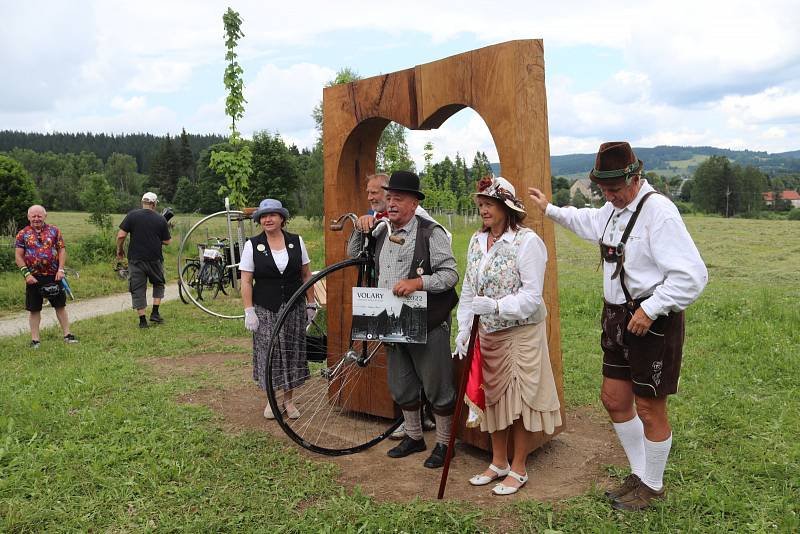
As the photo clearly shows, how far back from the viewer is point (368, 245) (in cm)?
434

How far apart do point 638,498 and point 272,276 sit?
2.93 m

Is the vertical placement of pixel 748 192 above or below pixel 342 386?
above

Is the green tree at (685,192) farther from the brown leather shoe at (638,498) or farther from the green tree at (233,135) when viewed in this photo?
the brown leather shoe at (638,498)

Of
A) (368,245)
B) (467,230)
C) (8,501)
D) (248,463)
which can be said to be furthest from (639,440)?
(467,230)

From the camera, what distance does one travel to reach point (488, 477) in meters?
3.80

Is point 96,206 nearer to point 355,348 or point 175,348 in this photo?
point 175,348

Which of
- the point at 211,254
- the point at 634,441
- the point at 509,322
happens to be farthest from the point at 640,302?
the point at 211,254

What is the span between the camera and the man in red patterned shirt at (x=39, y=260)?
7.56m

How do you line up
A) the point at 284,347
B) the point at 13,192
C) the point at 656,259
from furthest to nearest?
the point at 13,192 → the point at 284,347 → the point at 656,259

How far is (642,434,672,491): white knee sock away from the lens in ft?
11.0

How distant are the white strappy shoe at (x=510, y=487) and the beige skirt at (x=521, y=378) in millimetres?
312

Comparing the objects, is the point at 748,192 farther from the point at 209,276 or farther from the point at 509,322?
the point at 509,322

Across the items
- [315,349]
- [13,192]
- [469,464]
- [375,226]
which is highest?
[13,192]

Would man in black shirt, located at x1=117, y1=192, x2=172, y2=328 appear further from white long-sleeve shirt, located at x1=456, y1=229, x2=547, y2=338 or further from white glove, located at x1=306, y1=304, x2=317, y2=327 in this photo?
white long-sleeve shirt, located at x1=456, y1=229, x2=547, y2=338
